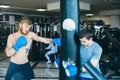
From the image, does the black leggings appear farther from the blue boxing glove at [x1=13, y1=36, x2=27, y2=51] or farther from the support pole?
the support pole

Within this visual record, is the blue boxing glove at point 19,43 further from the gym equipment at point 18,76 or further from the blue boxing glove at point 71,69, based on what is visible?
the blue boxing glove at point 71,69

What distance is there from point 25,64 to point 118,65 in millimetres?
3837

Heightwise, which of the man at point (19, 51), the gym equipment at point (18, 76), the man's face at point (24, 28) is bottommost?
the gym equipment at point (18, 76)

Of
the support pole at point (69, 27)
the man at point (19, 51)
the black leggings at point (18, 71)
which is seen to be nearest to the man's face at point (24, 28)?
the man at point (19, 51)

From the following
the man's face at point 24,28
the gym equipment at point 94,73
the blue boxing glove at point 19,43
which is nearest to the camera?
the gym equipment at point 94,73

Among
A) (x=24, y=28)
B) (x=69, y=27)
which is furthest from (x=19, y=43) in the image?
(x=69, y=27)

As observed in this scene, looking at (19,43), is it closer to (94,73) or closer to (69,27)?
(69,27)

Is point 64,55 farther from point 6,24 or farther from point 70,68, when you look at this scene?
point 6,24

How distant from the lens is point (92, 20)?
22094mm

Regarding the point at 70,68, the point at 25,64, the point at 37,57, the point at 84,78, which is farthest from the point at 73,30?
the point at 37,57

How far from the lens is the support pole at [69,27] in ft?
5.28

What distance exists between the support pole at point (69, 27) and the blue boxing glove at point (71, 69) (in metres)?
0.06

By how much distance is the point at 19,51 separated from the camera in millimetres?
3061

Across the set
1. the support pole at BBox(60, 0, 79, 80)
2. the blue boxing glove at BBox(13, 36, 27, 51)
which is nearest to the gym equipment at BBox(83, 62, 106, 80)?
the support pole at BBox(60, 0, 79, 80)
